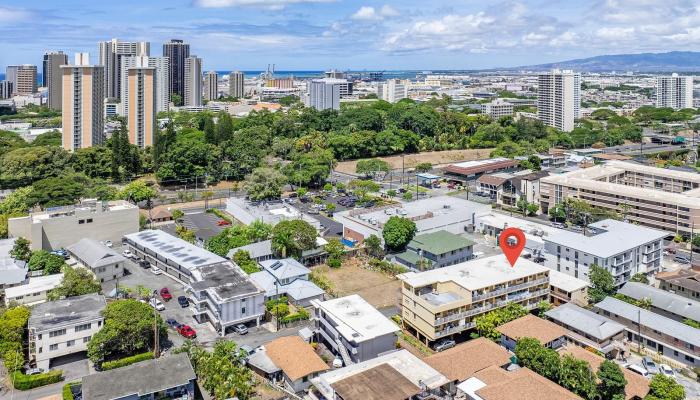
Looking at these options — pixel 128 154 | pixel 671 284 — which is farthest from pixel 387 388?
pixel 128 154

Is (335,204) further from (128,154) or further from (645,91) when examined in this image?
(645,91)

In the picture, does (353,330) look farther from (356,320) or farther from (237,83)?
(237,83)

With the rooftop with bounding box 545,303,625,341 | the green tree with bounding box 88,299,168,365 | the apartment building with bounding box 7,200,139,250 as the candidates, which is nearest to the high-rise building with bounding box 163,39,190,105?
the apartment building with bounding box 7,200,139,250

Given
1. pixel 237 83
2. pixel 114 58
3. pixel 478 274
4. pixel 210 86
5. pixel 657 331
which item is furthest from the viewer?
pixel 237 83

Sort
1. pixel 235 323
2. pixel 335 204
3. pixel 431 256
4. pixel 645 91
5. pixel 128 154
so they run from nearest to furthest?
pixel 235 323 → pixel 431 256 → pixel 335 204 → pixel 128 154 → pixel 645 91

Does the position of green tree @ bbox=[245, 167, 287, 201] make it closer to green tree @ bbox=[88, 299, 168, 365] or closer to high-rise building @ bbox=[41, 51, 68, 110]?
green tree @ bbox=[88, 299, 168, 365]

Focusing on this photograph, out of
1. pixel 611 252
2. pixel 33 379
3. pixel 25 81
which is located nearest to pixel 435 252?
pixel 611 252

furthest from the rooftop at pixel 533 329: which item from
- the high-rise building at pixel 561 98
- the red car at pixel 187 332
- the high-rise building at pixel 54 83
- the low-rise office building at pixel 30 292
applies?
the high-rise building at pixel 54 83
